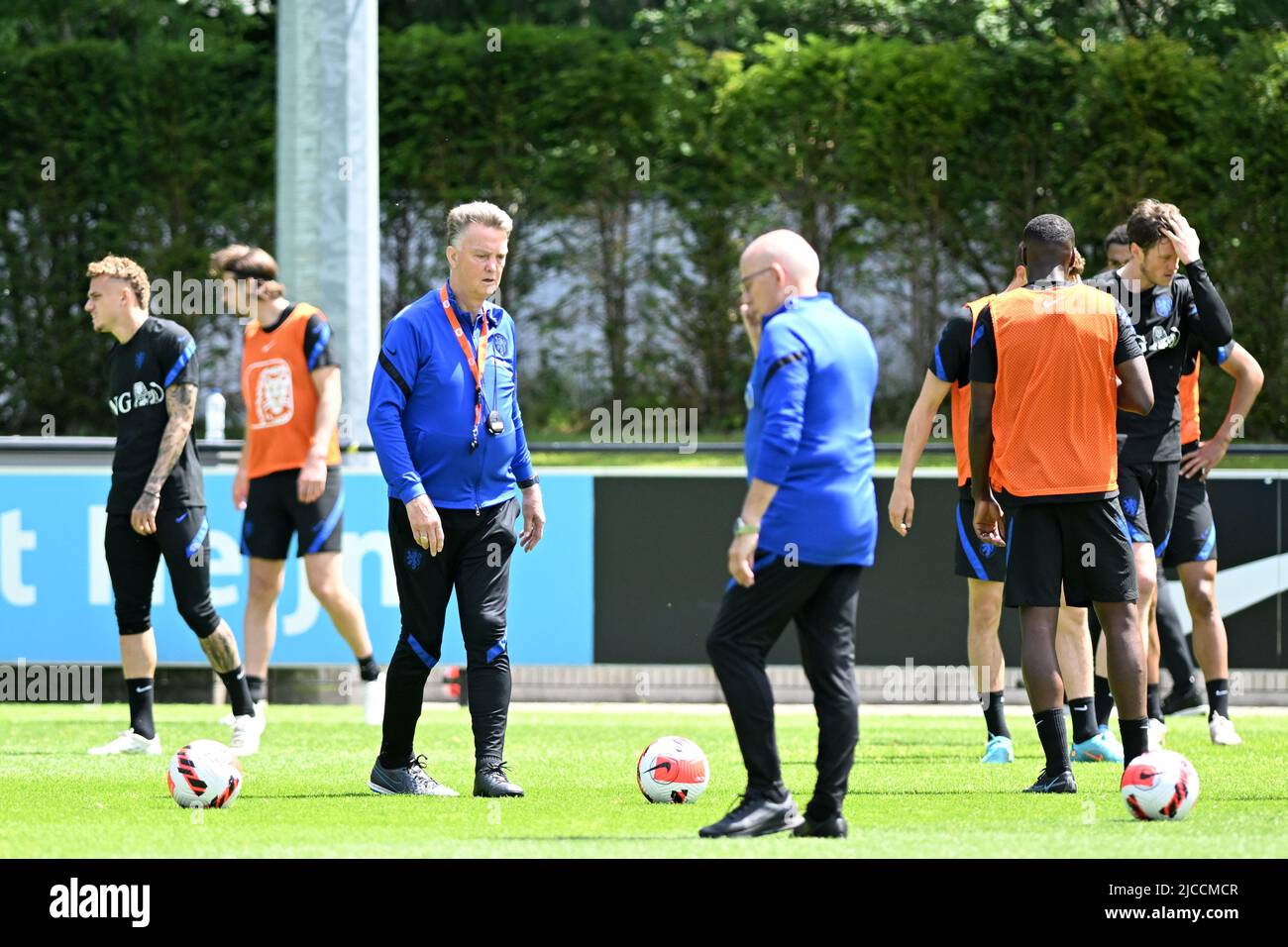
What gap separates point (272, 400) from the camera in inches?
401

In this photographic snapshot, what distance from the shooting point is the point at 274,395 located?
10.2 m

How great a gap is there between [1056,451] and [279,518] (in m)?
4.31

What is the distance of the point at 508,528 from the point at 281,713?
4.40 metres

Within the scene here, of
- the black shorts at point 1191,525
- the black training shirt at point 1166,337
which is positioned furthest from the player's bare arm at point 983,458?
the black shorts at point 1191,525

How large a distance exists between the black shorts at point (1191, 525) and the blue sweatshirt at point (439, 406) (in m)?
3.86

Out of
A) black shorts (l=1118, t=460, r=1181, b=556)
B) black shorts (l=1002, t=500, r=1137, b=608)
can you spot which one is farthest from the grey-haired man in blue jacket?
black shorts (l=1118, t=460, r=1181, b=556)

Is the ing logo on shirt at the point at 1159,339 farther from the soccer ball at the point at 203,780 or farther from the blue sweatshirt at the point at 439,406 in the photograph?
the soccer ball at the point at 203,780

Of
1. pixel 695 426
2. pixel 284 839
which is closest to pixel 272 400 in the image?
pixel 284 839

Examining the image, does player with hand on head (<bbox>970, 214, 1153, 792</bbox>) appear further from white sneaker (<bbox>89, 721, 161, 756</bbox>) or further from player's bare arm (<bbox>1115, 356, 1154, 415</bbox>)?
white sneaker (<bbox>89, 721, 161, 756</bbox>)

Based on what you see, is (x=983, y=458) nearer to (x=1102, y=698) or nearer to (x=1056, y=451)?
(x=1056, y=451)

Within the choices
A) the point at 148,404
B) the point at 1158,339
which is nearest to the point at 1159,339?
the point at 1158,339

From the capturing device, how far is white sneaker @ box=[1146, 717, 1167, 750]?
26.2 feet

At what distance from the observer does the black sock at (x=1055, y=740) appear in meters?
7.82
